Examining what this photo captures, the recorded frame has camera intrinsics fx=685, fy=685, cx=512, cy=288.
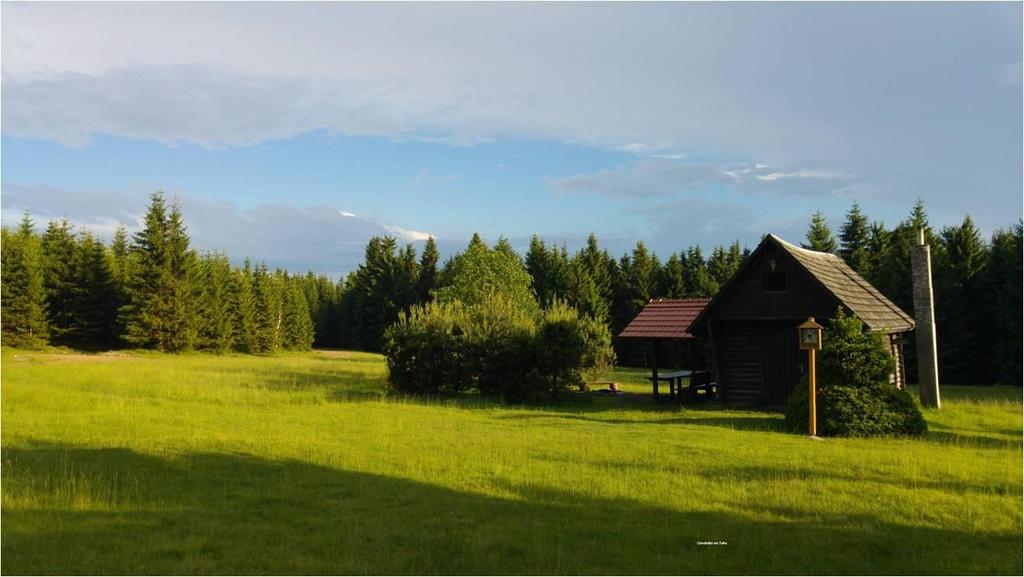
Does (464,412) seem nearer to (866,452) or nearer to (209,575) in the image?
(866,452)

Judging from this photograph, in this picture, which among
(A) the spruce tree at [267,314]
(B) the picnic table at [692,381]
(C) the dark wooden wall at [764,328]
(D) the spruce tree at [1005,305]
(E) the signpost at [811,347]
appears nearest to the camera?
(E) the signpost at [811,347]

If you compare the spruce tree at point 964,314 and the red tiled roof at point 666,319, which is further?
the spruce tree at point 964,314

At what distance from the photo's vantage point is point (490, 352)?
81.8 ft

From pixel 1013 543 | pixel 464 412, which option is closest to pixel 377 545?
pixel 1013 543

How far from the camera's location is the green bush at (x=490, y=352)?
78.7 ft

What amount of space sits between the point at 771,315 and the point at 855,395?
Answer: 6466 mm

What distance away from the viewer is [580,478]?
32.7ft

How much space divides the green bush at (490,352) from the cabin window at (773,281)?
6.42m

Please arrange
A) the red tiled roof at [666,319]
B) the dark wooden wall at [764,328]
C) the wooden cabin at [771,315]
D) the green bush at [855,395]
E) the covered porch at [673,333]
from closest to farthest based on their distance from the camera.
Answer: the green bush at [855,395] → the wooden cabin at [771,315] → the dark wooden wall at [764,328] → the covered porch at [673,333] → the red tiled roof at [666,319]

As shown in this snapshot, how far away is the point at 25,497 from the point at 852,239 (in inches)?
2048

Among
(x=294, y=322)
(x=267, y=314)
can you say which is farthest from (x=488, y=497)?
(x=294, y=322)

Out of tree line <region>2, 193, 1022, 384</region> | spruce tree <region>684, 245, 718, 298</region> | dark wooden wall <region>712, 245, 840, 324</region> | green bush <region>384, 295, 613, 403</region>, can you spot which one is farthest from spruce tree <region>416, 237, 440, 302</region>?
dark wooden wall <region>712, 245, 840, 324</region>

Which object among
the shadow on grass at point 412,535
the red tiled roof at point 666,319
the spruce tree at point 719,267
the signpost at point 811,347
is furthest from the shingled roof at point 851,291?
the spruce tree at point 719,267

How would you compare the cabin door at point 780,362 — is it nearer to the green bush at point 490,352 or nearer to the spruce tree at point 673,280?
the green bush at point 490,352
